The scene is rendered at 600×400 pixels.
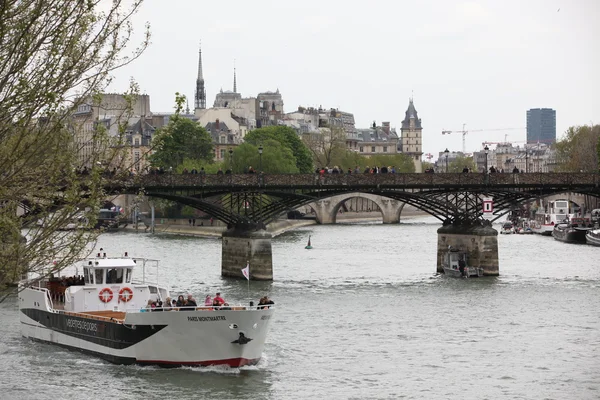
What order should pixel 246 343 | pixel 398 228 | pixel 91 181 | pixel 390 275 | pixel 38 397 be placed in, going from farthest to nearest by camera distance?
pixel 398 228 < pixel 390 275 < pixel 246 343 < pixel 38 397 < pixel 91 181

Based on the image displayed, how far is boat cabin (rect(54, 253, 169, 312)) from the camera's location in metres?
42.1

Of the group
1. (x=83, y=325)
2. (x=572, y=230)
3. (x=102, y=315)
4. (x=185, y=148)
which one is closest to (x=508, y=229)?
(x=572, y=230)

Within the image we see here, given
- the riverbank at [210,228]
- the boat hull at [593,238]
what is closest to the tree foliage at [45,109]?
the riverbank at [210,228]

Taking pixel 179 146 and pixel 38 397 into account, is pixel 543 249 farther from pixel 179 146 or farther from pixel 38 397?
pixel 38 397

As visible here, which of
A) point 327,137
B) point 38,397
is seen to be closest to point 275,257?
point 38,397

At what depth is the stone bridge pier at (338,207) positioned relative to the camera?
137 metres

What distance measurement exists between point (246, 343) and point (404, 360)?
5.24 metres

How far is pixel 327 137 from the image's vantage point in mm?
195250

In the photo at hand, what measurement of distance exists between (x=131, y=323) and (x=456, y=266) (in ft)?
101

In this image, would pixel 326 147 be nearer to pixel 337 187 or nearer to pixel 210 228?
pixel 210 228

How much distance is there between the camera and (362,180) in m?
65.9

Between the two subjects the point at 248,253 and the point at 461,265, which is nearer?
the point at 248,253

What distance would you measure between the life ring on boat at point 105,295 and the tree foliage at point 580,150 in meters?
90.2

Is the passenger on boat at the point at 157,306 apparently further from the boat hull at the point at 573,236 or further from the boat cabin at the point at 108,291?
the boat hull at the point at 573,236
